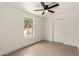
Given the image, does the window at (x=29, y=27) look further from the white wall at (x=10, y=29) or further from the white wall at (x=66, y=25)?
the white wall at (x=66, y=25)

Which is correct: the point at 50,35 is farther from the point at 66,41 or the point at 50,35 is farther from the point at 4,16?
the point at 4,16

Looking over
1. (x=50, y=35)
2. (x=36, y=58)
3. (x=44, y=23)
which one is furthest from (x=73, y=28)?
(x=36, y=58)

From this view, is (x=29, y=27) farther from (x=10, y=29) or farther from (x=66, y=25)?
(x=66, y=25)

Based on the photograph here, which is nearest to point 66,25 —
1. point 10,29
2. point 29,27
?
point 29,27

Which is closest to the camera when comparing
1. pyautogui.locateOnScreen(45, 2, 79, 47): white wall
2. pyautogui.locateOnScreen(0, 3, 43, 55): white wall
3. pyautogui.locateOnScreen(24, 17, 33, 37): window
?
pyautogui.locateOnScreen(0, 3, 43, 55): white wall

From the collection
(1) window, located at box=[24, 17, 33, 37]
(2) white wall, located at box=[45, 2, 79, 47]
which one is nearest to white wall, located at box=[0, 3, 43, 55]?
(1) window, located at box=[24, 17, 33, 37]

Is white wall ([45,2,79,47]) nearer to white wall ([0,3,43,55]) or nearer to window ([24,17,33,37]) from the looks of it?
window ([24,17,33,37])

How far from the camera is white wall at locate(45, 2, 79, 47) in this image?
4.19 meters

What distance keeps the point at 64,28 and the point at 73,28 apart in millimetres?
629

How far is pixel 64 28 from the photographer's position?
16.1ft

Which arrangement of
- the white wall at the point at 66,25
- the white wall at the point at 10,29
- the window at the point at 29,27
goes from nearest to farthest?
the white wall at the point at 10,29 < the white wall at the point at 66,25 < the window at the point at 29,27

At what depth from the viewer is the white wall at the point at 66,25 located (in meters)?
4.19

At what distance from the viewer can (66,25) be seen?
4.76m

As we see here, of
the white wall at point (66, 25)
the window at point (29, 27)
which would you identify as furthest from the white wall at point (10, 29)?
the white wall at point (66, 25)
